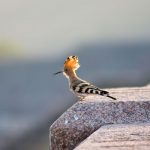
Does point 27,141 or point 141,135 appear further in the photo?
point 27,141

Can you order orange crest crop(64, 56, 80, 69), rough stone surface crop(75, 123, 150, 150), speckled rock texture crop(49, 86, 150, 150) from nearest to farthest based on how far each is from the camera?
1. rough stone surface crop(75, 123, 150, 150)
2. speckled rock texture crop(49, 86, 150, 150)
3. orange crest crop(64, 56, 80, 69)

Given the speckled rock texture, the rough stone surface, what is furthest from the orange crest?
the rough stone surface

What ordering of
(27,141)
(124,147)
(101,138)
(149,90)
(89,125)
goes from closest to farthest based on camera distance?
1. (124,147)
2. (101,138)
3. (89,125)
4. (149,90)
5. (27,141)

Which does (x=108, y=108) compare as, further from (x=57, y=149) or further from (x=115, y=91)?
(x=115, y=91)

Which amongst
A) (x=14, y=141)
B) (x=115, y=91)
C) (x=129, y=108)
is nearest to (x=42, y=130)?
(x=14, y=141)

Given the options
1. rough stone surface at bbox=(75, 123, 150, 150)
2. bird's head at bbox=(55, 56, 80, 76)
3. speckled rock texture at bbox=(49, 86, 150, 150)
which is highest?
bird's head at bbox=(55, 56, 80, 76)

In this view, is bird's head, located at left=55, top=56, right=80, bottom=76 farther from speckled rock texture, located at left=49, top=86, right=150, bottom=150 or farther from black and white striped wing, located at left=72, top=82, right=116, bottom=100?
speckled rock texture, located at left=49, top=86, right=150, bottom=150

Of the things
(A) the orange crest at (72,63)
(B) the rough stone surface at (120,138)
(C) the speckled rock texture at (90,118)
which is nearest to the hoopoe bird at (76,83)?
(A) the orange crest at (72,63)
